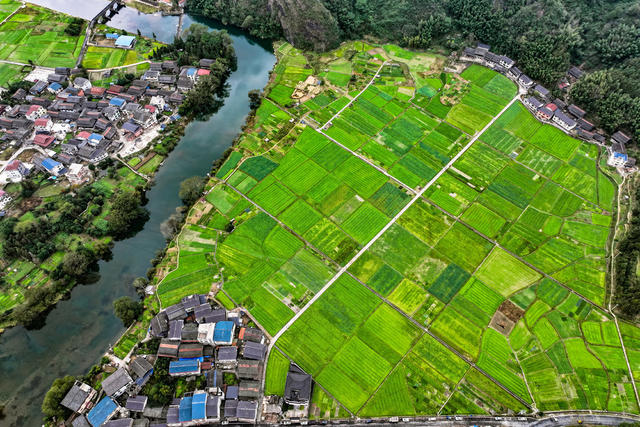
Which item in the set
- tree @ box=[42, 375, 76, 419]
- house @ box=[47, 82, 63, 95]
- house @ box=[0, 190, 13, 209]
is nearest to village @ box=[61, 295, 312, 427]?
tree @ box=[42, 375, 76, 419]

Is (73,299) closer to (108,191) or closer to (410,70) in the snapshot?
(108,191)

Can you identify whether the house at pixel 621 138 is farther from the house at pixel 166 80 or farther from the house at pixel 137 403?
the house at pixel 166 80

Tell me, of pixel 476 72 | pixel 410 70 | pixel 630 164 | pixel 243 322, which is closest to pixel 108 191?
pixel 243 322

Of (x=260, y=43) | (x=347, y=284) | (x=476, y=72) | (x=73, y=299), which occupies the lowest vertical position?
(x=73, y=299)

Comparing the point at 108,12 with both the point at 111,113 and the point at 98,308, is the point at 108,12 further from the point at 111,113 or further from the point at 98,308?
the point at 98,308

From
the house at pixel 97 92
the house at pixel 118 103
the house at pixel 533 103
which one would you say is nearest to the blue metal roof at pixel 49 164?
the house at pixel 118 103
